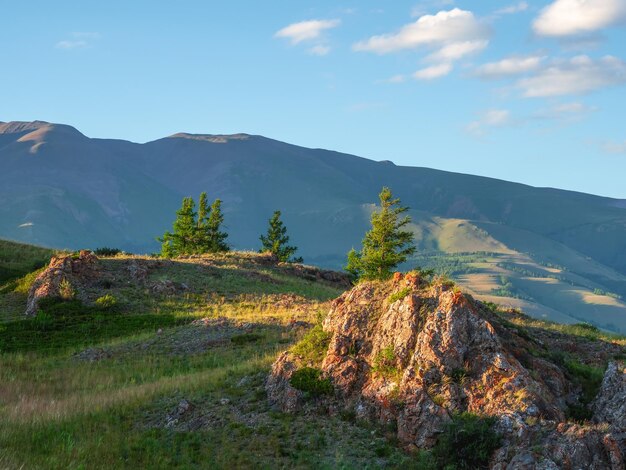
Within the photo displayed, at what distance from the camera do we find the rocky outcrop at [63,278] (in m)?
43.4

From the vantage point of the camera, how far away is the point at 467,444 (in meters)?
16.1

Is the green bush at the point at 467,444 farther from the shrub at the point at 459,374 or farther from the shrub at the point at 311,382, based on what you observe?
the shrub at the point at 311,382

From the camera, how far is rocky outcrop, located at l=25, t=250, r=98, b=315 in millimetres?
43375

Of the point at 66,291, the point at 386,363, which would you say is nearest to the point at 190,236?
the point at 66,291

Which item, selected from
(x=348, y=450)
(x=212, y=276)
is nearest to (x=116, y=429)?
(x=348, y=450)

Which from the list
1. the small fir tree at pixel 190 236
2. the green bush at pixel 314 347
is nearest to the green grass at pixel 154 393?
the green bush at pixel 314 347

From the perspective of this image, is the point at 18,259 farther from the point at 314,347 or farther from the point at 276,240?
the point at 276,240

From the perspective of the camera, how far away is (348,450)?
17.3 metres

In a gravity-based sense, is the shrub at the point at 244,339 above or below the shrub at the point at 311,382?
below

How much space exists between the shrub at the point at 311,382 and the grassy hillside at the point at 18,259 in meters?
38.8

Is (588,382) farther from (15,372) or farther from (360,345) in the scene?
(15,372)

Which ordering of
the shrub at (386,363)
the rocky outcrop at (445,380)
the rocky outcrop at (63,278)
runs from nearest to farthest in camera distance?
the rocky outcrop at (445,380) < the shrub at (386,363) < the rocky outcrop at (63,278)

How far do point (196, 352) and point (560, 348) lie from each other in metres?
17.8

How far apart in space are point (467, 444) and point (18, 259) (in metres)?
54.7
